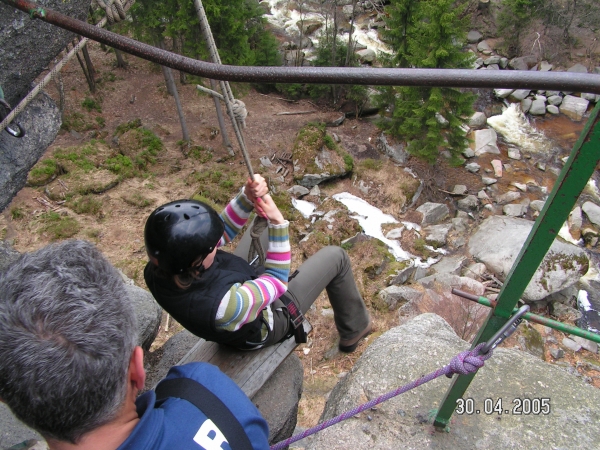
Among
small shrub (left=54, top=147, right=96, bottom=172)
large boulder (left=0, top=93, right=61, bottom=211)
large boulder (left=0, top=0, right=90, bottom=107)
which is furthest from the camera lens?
small shrub (left=54, top=147, right=96, bottom=172)

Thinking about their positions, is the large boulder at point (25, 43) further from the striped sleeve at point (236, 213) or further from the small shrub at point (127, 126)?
the small shrub at point (127, 126)

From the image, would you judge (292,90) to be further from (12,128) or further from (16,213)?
(12,128)

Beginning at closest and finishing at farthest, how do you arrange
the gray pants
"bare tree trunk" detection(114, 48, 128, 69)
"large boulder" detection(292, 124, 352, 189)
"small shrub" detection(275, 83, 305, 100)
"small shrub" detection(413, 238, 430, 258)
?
the gray pants, "small shrub" detection(413, 238, 430, 258), "large boulder" detection(292, 124, 352, 189), "bare tree trunk" detection(114, 48, 128, 69), "small shrub" detection(275, 83, 305, 100)

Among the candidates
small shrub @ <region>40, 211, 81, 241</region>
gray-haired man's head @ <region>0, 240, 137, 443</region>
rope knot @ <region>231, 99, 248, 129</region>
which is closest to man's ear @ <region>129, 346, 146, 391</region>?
gray-haired man's head @ <region>0, 240, 137, 443</region>

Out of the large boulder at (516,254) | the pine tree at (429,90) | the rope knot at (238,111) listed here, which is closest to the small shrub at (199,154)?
the pine tree at (429,90)

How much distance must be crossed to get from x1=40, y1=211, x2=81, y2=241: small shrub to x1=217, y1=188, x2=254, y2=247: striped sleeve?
639 cm

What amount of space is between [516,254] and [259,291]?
320 inches

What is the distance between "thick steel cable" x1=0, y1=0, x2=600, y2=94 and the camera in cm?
134

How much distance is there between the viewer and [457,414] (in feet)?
8.82

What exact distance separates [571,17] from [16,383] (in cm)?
2001

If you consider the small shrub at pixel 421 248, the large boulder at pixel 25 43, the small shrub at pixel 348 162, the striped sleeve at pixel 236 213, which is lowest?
the small shrub at pixel 421 248

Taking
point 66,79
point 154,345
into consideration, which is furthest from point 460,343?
point 66,79

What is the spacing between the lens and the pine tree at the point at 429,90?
34.5 feet
